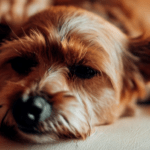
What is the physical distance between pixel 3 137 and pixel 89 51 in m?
0.59

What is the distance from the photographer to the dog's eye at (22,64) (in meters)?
1.25

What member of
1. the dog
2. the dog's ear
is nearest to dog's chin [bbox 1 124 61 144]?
the dog

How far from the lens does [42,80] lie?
1.08m

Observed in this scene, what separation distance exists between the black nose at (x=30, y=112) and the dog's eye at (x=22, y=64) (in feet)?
1.14

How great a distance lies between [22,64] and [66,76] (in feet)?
0.90

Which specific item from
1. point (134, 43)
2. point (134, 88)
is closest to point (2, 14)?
point (134, 43)

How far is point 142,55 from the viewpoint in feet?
4.74

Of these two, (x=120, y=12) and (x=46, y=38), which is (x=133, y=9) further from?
(x=46, y=38)

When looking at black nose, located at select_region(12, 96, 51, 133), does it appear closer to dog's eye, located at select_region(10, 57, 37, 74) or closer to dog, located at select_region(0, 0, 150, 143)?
dog, located at select_region(0, 0, 150, 143)

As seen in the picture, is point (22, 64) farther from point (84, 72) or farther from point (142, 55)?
point (142, 55)

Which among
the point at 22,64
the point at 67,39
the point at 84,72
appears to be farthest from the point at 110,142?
the point at 22,64

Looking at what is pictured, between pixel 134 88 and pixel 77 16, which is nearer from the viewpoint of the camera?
pixel 77 16

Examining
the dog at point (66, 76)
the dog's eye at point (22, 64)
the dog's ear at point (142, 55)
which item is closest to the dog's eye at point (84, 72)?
the dog at point (66, 76)

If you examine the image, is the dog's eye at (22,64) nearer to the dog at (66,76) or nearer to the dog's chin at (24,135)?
the dog at (66,76)
